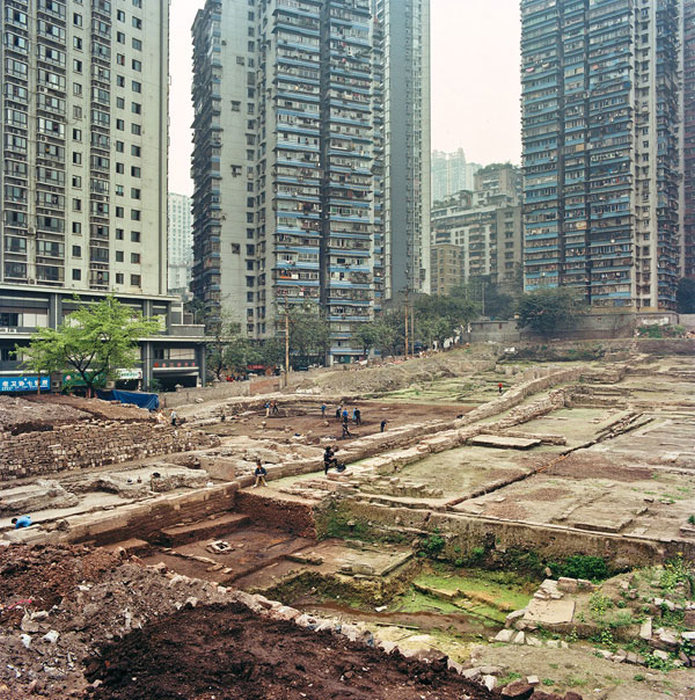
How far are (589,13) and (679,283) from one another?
4044 cm

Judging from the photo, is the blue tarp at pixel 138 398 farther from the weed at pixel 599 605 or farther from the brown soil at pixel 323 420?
the weed at pixel 599 605

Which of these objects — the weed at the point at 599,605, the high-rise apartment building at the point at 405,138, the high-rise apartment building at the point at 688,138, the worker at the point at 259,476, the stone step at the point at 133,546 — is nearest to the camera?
the weed at the point at 599,605

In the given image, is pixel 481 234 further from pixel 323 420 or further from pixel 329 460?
pixel 329 460

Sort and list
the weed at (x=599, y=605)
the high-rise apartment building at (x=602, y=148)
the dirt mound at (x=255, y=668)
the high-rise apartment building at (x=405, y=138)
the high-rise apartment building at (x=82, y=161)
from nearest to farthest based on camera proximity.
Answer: the dirt mound at (x=255, y=668), the weed at (x=599, y=605), the high-rise apartment building at (x=82, y=161), the high-rise apartment building at (x=602, y=148), the high-rise apartment building at (x=405, y=138)

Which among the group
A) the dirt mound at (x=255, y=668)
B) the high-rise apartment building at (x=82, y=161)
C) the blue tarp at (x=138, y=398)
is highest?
the high-rise apartment building at (x=82, y=161)

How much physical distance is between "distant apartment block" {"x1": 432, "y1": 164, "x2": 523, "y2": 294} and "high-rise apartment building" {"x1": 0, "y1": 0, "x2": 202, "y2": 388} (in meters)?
74.3

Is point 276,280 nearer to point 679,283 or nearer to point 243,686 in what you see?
point 679,283

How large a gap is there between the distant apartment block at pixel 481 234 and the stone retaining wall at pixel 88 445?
96.9 m

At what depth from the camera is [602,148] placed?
8488 cm

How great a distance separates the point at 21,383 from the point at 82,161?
2279 cm

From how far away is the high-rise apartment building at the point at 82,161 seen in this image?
51.4 m

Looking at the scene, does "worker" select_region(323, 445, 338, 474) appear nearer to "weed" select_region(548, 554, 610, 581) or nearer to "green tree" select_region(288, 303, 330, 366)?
"weed" select_region(548, 554, 610, 581)

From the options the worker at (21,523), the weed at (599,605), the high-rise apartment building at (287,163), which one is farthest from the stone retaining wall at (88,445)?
the high-rise apartment building at (287,163)

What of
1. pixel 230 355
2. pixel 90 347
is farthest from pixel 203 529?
pixel 230 355
